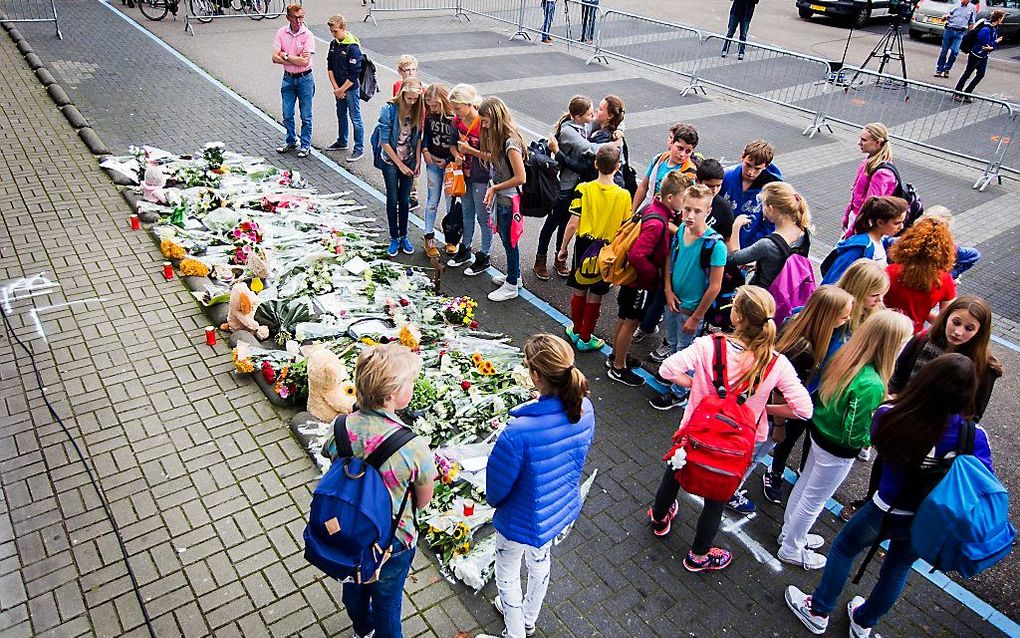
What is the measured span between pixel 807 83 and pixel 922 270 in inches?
464

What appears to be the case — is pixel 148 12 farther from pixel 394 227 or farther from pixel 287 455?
pixel 287 455

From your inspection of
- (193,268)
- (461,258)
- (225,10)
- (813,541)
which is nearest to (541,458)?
(813,541)

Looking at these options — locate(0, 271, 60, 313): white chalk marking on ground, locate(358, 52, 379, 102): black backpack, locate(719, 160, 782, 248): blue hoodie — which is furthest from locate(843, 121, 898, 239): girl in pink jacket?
locate(0, 271, 60, 313): white chalk marking on ground

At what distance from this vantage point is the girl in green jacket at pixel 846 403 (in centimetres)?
395

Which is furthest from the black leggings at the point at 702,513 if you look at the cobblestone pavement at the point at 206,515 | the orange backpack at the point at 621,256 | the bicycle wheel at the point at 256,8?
the bicycle wheel at the point at 256,8

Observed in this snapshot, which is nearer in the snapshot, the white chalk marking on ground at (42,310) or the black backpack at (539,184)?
the white chalk marking on ground at (42,310)

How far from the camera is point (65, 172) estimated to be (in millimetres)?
9148

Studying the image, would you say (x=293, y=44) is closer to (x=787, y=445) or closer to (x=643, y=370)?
(x=643, y=370)

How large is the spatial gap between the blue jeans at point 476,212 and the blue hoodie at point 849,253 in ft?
10.6

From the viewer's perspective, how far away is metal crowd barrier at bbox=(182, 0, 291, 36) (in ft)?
58.2

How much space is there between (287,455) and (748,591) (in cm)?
317

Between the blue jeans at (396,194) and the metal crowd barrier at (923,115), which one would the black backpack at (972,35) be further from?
the blue jeans at (396,194)

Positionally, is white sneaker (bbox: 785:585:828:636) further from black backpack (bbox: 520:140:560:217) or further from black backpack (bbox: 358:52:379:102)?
black backpack (bbox: 358:52:379:102)

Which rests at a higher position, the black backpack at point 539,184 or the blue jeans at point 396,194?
the black backpack at point 539,184
